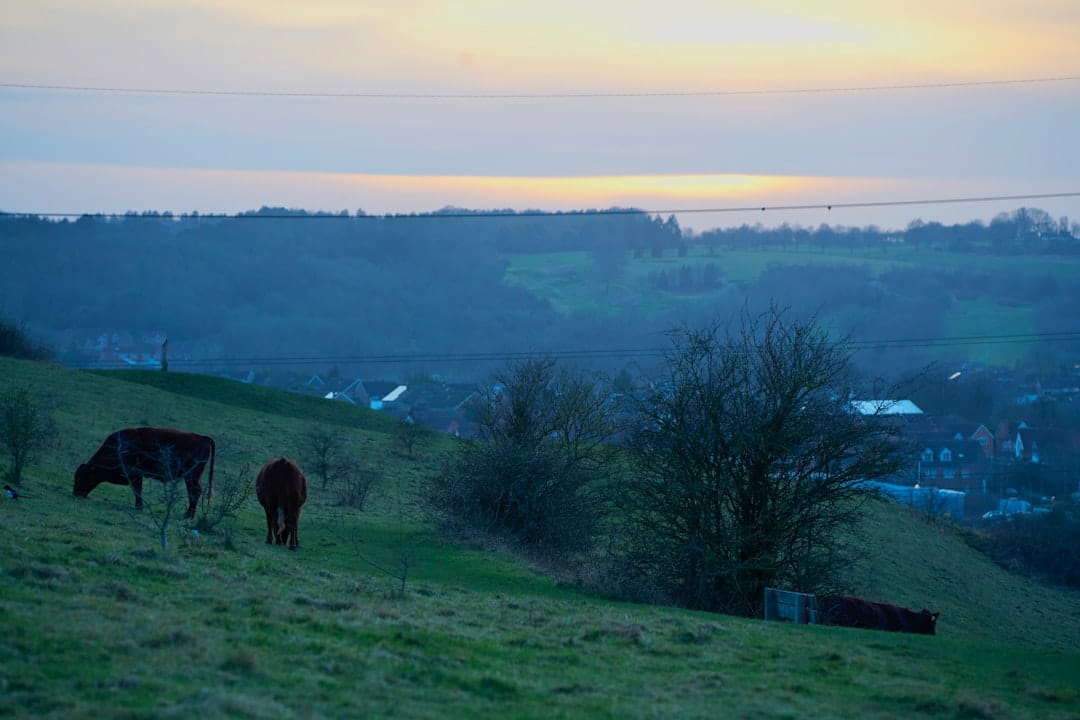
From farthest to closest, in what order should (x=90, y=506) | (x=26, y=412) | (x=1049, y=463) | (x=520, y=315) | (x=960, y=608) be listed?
1. (x=520, y=315)
2. (x=1049, y=463)
3. (x=960, y=608)
4. (x=26, y=412)
5. (x=90, y=506)

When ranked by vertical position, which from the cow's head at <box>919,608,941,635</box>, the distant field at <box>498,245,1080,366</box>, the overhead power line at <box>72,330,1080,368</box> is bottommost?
the cow's head at <box>919,608,941,635</box>

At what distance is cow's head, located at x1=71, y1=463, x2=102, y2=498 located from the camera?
62.0 ft

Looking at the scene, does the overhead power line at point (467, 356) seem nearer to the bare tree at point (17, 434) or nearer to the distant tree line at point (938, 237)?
the distant tree line at point (938, 237)

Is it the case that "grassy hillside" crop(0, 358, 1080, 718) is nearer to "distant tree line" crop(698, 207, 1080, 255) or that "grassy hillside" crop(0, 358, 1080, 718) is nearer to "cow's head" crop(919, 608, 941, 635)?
"cow's head" crop(919, 608, 941, 635)

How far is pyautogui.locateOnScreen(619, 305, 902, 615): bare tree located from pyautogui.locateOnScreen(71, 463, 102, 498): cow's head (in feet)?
30.7

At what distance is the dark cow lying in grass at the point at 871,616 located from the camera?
16281mm

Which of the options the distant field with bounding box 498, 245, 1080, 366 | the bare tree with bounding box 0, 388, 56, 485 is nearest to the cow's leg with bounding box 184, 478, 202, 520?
the bare tree with bounding box 0, 388, 56, 485

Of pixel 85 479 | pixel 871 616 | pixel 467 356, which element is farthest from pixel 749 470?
pixel 467 356

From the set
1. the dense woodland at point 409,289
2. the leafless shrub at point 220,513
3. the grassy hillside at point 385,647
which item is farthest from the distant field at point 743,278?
the grassy hillside at point 385,647

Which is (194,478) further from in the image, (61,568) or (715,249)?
(715,249)

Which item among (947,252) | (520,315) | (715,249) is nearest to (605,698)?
(520,315)

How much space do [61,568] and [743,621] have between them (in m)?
8.29

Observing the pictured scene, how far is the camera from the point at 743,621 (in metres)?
14.1

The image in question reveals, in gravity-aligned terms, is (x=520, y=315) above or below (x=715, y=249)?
below
